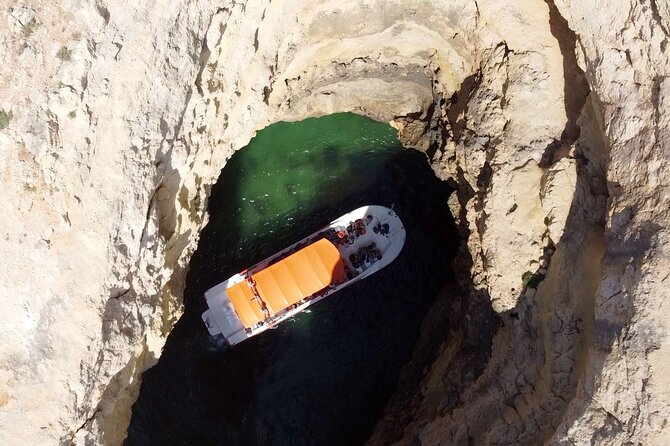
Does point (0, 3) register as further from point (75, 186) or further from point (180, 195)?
point (180, 195)

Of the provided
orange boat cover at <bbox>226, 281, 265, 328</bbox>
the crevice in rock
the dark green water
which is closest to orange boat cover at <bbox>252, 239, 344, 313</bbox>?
orange boat cover at <bbox>226, 281, 265, 328</bbox>

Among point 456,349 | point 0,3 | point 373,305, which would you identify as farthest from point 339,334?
point 0,3

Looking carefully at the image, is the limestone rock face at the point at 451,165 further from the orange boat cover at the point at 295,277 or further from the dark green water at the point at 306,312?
the orange boat cover at the point at 295,277

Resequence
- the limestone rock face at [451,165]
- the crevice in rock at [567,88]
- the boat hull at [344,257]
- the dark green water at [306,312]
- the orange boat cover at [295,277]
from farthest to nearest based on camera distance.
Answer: the dark green water at [306,312] → the boat hull at [344,257] → the orange boat cover at [295,277] → the crevice in rock at [567,88] → the limestone rock face at [451,165]

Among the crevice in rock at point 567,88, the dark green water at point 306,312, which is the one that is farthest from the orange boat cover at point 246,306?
the crevice in rock at point 567,88

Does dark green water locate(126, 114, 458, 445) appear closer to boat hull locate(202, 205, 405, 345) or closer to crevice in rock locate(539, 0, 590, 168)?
boat hull locate(202, 205, 405, 345)

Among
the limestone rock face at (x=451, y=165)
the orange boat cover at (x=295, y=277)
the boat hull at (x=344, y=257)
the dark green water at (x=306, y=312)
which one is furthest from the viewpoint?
the dark green water at (x=306, y=312)

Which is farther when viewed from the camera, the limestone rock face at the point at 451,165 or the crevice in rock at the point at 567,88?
the crevice in rock at the point at 567,88
